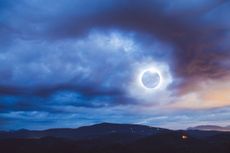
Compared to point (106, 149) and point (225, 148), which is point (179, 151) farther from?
point (106, 149)

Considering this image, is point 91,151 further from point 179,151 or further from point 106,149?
point 179,151

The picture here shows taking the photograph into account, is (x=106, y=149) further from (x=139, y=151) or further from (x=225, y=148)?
(x=225, y=148)

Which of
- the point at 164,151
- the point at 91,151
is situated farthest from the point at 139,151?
the point at 91,151

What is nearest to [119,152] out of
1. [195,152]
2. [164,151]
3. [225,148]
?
[164,151]

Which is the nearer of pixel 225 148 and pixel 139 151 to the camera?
pixel 225 148

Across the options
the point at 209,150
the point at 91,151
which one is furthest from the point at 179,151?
the point at 91,151

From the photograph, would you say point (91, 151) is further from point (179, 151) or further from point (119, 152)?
point (179, 151)
